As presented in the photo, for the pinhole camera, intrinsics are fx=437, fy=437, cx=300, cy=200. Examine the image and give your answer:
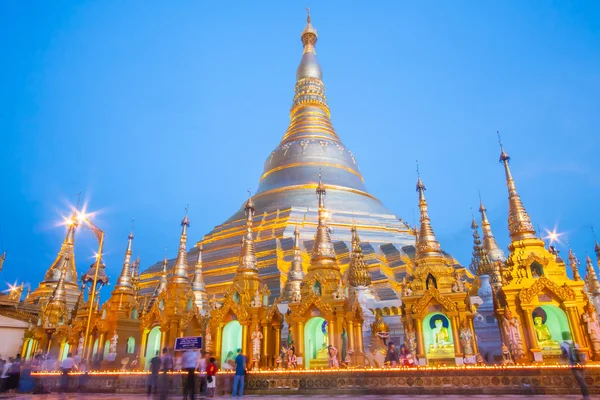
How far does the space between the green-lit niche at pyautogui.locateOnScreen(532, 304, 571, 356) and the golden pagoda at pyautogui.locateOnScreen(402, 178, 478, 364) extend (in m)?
1.73

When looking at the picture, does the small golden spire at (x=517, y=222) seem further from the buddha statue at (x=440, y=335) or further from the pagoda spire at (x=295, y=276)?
the pagoda spire at (x=295, y=276)

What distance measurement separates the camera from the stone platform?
30.6 feet

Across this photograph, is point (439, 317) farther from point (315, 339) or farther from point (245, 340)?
point (245, 340)

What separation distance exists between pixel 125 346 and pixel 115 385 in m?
6.78

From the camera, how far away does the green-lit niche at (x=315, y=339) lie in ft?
46.2

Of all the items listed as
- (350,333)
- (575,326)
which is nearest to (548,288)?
(575,326)

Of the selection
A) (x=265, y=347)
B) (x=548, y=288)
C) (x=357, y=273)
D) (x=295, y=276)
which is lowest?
(x=265, y=347)

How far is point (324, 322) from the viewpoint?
14.4m

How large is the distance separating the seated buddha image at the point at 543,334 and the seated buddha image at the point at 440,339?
234 cm

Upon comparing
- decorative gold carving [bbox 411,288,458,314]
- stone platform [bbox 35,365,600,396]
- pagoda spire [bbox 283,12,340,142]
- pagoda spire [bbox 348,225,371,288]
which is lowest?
stone platform [bbox 35,365,600,396]

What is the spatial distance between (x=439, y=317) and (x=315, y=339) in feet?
13.3

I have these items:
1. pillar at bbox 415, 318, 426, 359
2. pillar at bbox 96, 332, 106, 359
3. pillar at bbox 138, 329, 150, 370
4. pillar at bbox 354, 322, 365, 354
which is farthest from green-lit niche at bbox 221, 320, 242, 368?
pillar at bbox 96, 332, 106, 359

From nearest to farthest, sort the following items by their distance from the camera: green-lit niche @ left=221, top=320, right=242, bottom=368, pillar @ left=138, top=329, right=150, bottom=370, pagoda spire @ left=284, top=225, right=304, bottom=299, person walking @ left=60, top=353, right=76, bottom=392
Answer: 1. person walking @ left=60, top=353, right=76, bottom=392
2. green-lit niche @ left=221, top=320, right=242, bottom=368
3. pillar @ left=138, top=329, right=150, bottom=370
4. pagoda spire @ left=284, top=225, right=304, bottom=299

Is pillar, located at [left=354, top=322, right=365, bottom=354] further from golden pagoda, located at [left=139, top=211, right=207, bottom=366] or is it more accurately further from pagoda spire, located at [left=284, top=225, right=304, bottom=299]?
golden pagoda, located at [left=139, top=211, right=207, bottom=366]
